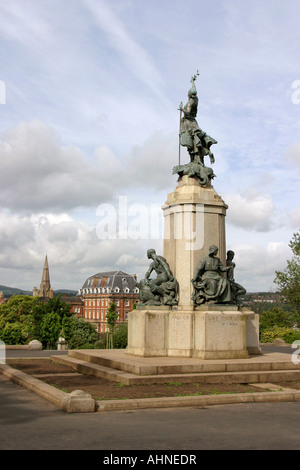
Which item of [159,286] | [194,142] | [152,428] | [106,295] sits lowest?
[152,428]

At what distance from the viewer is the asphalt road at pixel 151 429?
704 centimetres

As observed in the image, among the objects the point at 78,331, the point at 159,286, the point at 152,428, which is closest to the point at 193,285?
the point at 159,286

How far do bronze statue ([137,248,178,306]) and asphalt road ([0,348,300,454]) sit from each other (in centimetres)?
626

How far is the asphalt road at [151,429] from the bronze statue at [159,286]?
6.26 meters

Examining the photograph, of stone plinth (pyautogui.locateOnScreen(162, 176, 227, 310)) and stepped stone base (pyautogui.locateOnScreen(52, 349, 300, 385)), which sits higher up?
stone plinth (pyautogui.locateOnScreen(162, 176, 227, 310))

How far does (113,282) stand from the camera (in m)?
137

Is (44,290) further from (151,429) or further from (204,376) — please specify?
(151,429)

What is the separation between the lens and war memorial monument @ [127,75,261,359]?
600 inches

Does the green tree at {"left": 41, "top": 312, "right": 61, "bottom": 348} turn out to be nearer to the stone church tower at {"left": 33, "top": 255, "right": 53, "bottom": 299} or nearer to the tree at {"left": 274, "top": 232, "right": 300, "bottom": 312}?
the tree at {"left": 274, "top": 232, "right": 300, "bottom": 312}

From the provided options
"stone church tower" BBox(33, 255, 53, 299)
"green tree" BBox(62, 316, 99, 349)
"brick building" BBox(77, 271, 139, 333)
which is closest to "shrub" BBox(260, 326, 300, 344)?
"green tree" BBox(62, 316, 99, 349)

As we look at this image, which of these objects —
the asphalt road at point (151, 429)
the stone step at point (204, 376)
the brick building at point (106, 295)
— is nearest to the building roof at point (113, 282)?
the brick building at point (106, 295)

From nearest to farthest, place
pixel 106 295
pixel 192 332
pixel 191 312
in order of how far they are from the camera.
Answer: pixel 192 332 → pixel 191 312 → pixel 106 295

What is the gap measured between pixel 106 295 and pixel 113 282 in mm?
3888
